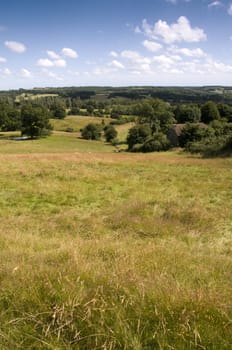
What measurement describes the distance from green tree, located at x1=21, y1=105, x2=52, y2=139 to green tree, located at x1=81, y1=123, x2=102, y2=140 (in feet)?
66.9

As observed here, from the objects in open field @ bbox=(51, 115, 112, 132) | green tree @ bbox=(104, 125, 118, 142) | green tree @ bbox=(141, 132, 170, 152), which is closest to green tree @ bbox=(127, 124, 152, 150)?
green tree @ bbox=(141, 132, 170, 152)

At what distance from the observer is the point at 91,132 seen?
3588 inches

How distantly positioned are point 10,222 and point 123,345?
20.6 feet

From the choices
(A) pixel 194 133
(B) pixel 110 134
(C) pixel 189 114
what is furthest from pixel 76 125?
(A) pixel 194 133

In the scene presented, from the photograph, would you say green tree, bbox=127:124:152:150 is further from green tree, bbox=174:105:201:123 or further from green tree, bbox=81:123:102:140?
green tree, bbox=81:123:102:140

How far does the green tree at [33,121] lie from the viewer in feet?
226

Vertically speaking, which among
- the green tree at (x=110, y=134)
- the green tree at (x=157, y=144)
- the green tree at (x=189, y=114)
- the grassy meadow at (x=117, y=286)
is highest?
the grassy meadow at (x=117, y=286)

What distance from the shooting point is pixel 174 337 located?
2.22m

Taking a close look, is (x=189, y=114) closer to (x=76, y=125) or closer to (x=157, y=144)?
(x=157, y=144)

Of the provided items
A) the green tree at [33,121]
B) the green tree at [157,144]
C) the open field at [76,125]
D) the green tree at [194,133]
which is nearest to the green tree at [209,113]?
the green tree at [194,133]

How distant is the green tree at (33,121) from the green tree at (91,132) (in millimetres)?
20405

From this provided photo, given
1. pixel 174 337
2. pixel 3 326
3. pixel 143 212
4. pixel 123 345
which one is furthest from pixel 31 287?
pixel 143 212

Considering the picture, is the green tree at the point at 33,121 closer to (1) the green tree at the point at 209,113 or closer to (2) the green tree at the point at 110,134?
(2) the green tree at the point at 110,134

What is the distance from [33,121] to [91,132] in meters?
25.1
